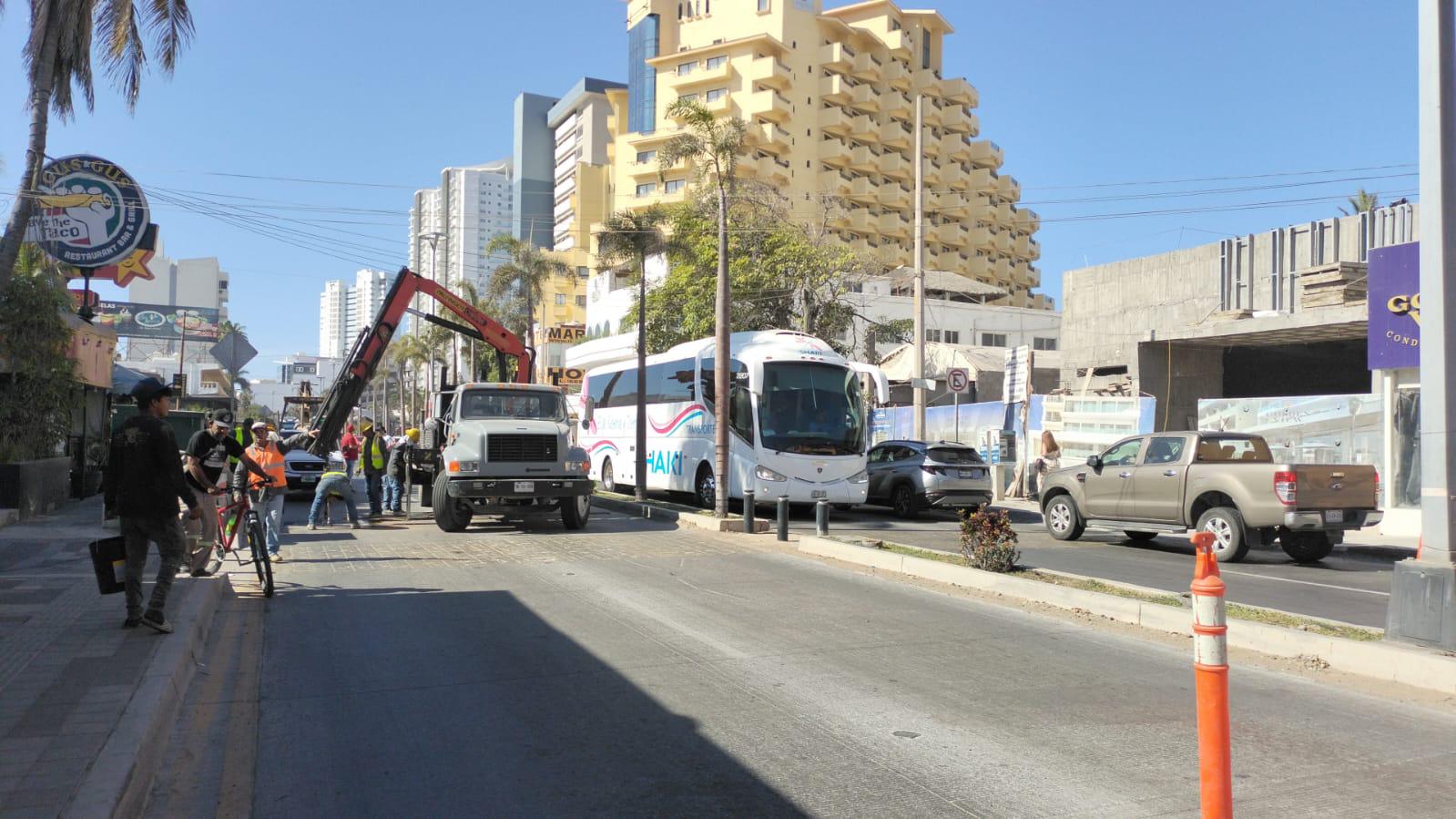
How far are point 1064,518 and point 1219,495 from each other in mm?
3019

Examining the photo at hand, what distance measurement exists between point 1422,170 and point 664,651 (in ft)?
22.6

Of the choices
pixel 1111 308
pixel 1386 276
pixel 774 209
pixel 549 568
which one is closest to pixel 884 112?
pixel 774 209

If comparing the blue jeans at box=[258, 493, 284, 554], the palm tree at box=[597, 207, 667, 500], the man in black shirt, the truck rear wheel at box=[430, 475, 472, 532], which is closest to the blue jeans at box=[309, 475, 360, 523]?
the truck rear wheel at box=[430, 475, 472, 532]

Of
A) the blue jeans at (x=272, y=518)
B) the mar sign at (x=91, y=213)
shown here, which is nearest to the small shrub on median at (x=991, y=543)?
the blue jeans at (x=272, y=518)

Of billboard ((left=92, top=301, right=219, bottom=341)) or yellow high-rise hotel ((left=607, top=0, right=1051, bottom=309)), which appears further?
billboard ((left=92, top=301, right=219, bottom=341))

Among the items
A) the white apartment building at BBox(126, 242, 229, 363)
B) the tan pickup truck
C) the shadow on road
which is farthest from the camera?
the white apartment building at BBox(126, 242, 229, 363)

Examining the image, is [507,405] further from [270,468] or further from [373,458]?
[270,468]

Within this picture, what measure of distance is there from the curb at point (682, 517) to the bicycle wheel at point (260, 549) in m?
8.26

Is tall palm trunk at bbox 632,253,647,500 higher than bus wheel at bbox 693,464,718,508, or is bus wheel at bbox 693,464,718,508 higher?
tall palm trunk at bbox 632,253,647,500

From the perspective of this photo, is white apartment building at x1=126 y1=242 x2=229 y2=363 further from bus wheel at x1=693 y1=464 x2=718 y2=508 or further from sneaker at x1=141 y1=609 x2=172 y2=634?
sneaker at x1=141 y1=609 x2=172 y2=634

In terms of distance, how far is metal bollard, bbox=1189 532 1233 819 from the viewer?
3756 millimetres

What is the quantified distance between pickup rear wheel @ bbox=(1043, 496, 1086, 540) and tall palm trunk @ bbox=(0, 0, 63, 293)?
16907 mm

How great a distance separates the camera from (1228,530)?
1405 cm

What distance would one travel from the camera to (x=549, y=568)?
41.4ft
